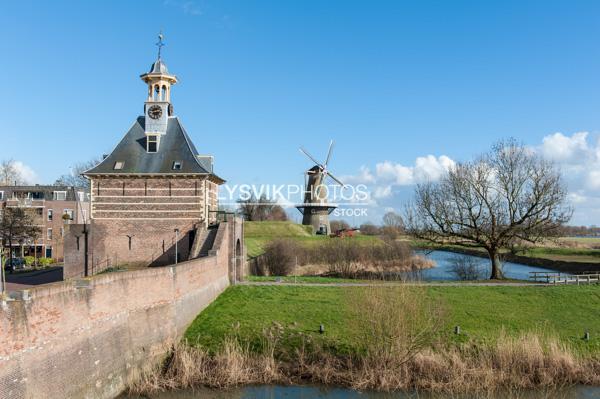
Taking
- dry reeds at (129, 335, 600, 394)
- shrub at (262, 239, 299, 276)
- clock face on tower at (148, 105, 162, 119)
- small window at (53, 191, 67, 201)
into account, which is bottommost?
dry reeds at (129, 335, 600, 394)

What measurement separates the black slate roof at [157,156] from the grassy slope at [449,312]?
6.95 metres

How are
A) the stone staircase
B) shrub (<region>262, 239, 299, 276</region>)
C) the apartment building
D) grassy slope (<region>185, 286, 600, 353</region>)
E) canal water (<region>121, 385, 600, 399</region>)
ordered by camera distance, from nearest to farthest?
canal water (<region>121, 385, 600, 399</region>) < grassy slope (<region>185, 286, 600, 353</region>) < the stone staircase < shrub (<region>262, 239, 299, 276</region>) < the apartment building

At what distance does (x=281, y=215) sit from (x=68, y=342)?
76.6 meters

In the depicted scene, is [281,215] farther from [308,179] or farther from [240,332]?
[240,332]

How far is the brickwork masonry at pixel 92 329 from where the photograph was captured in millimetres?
10648

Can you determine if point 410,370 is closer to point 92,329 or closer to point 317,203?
point 92,329

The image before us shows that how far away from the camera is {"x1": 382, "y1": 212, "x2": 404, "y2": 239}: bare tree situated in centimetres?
6628

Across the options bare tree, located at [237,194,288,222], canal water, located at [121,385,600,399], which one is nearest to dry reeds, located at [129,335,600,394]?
canal water, located at [121,385,600,399]

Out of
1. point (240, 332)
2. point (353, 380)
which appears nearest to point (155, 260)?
point (240, 332)

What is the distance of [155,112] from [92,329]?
17.4m

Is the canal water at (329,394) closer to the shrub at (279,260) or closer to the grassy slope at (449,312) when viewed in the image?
the grassy slope at (449,312)

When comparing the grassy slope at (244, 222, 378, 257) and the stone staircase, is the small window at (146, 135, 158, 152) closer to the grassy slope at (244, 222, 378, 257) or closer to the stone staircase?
the stone staircase

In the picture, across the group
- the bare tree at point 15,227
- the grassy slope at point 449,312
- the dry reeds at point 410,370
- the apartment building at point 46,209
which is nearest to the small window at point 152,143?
the grassy slope at point 449,312

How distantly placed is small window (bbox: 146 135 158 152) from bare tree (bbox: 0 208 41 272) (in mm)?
15982
